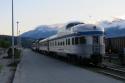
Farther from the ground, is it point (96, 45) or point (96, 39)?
point (96, 39)

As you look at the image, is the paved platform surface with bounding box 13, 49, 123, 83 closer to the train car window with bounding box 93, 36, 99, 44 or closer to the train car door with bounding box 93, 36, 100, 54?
the train car door with bounding box 93, 36, 100, 54

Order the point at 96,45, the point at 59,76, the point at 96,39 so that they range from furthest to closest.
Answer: the point at 96,39, the point at 96,45, the point at 59,76

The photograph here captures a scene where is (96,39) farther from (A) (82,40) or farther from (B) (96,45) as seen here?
(A) (82,40)

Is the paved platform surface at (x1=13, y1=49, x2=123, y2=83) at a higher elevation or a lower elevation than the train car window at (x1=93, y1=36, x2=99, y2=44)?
lower

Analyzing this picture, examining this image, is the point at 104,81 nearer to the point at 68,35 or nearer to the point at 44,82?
the point at 44,82

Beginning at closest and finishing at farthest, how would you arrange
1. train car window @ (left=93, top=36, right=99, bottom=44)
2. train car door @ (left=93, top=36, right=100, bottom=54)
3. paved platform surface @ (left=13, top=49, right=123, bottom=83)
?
paved platform surface @ (left=13, top=49, right=123, bottom=83) < train car door @ (left=93, top=36, right=100, bottom=54) < train car window @ (left=93, top=36, right=99, bottom=44)

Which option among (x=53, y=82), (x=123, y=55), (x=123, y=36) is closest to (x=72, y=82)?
(x=53, y=82)

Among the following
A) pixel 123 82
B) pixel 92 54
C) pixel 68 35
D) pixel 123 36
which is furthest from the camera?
pixel 123 36

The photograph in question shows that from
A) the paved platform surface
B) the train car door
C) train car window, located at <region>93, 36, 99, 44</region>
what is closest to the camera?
the paved platform surface

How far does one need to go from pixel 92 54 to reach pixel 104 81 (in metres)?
11.5

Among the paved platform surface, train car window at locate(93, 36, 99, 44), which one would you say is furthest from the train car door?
the paved platform surface

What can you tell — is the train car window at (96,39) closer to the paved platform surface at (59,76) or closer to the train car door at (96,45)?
the train car door at (96,45)

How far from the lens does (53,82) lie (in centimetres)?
1853

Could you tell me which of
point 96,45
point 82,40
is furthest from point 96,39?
point 82,40
